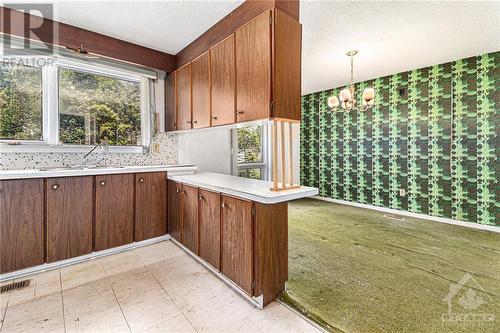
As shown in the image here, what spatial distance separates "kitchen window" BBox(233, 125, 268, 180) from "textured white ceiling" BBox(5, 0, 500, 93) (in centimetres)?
190

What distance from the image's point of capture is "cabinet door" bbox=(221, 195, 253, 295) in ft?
5.59

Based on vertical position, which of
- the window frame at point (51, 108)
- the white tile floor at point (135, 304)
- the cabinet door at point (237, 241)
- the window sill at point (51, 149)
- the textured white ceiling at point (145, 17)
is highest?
the textured white ceiling at point (145, 17)

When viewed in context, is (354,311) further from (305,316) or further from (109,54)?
(109,54)

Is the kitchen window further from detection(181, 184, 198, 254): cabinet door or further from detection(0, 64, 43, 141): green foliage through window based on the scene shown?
detection(0, 64, 43, 141): green foliage through window

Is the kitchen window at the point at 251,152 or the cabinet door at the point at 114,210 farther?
the kitchen window at the point at 251,152

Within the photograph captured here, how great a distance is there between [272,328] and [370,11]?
2.88m

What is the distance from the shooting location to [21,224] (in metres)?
2.10

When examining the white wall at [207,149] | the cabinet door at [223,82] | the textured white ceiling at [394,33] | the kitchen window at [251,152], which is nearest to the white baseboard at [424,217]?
the kitchen window at [251,152]

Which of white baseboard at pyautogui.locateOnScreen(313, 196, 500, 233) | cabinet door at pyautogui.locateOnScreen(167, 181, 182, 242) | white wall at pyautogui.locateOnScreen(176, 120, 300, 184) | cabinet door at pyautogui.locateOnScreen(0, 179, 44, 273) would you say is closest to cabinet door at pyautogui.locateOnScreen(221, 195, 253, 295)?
cabinet door at pyautogui.locateOnScreen(167, 181, 182, 242)

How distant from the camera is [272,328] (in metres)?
1.50

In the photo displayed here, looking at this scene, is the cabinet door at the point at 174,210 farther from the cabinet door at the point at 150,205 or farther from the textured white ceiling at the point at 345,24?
the textured white ceiling at the point at 345,24

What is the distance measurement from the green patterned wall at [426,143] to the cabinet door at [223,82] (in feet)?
11.3

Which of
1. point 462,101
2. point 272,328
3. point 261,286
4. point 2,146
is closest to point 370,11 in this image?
point 462,101

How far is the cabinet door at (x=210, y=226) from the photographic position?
203cm
